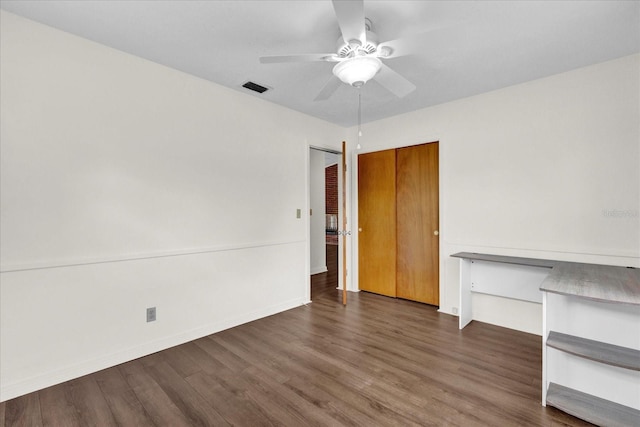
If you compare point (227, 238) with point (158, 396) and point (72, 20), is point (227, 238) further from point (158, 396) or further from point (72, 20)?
point (72, 20)

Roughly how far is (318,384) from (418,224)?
247 centimetres

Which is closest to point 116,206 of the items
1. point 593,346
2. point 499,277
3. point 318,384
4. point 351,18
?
point 318,384

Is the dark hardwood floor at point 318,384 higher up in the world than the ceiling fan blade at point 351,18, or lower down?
lower down

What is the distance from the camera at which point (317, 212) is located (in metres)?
5.92

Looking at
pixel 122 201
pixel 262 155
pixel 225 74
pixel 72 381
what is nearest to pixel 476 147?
pixel 262 155

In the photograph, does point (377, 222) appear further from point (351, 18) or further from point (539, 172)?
point (351, 18)

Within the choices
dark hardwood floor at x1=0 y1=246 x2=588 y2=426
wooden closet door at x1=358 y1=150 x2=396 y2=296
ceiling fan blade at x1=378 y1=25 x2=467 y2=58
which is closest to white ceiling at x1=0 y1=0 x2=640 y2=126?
ceiling fan blade at x1=378 y1=25 x2=467 y2=58

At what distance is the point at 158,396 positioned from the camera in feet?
6.69

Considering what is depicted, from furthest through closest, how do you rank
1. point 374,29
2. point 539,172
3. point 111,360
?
1. point 539,172
2. point 111,360
3. point 374,29

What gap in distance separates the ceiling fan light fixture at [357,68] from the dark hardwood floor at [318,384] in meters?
2.18

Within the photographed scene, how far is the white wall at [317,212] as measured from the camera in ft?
19.0

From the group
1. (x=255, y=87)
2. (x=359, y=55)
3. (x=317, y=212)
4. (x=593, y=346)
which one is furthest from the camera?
(x=317, y=212)

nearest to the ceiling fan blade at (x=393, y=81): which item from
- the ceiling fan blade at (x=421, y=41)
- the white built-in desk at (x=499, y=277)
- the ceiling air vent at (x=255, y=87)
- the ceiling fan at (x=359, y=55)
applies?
the ceiling fan at (x=359, y=55)

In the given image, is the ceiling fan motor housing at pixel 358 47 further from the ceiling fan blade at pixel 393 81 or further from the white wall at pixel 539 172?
the white wall at pixel 539 172
